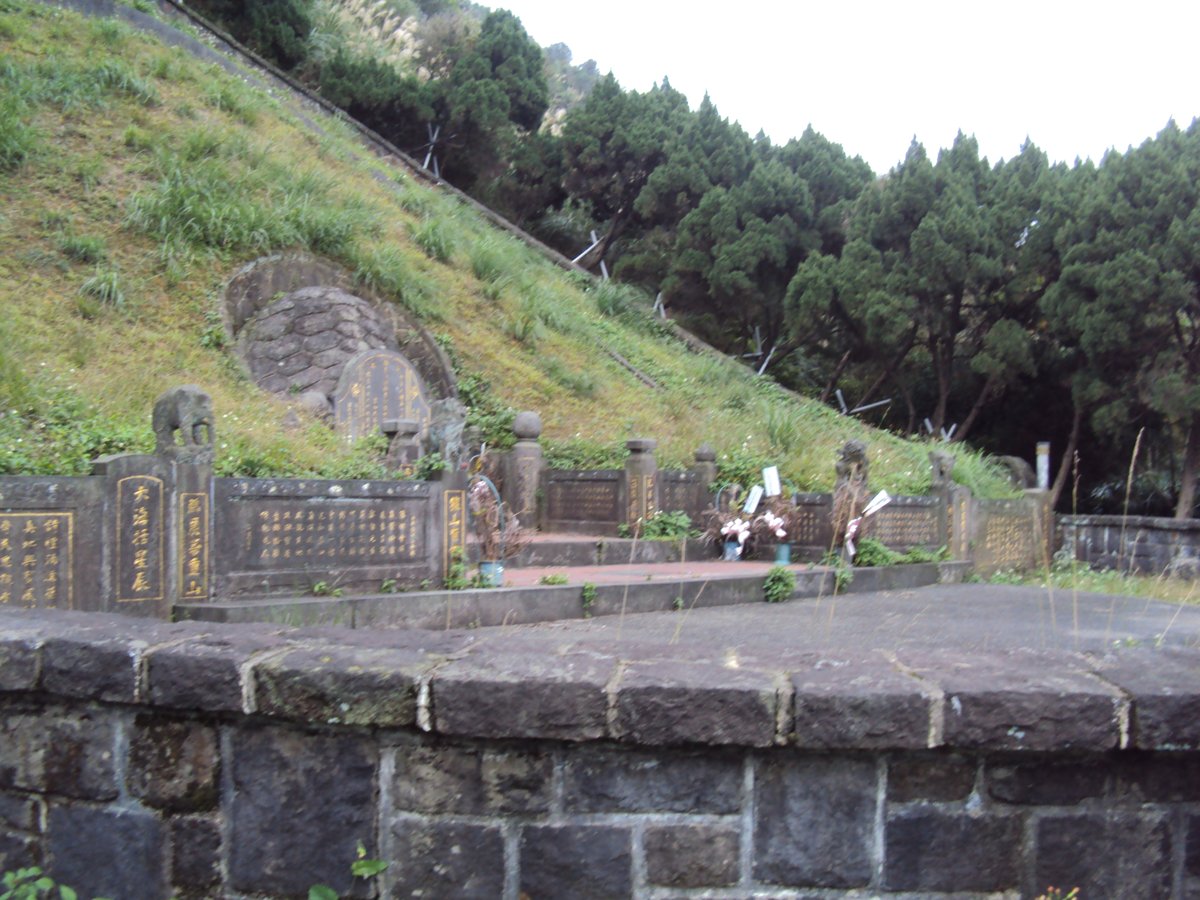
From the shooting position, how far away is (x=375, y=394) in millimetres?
13266

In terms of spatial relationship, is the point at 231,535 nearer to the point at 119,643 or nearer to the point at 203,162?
the point at 119,643

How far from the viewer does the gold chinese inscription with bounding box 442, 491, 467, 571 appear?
26.6 feet

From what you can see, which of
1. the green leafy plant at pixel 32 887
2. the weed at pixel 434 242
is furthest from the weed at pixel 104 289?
the green leafy plant at pixel 32 887

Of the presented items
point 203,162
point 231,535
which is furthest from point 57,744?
point 203,162

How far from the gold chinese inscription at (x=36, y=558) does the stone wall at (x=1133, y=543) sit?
14.6m

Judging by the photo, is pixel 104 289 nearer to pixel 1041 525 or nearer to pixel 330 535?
pixel 330 535

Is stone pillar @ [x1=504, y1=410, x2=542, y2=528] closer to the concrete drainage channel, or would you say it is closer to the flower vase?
the concrete drainage channel

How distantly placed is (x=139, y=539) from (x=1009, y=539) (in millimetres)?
11430

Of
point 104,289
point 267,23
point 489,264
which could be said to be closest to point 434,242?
point 489,264

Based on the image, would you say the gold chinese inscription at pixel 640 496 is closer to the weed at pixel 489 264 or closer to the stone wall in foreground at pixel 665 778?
the weed at pixel 489 264

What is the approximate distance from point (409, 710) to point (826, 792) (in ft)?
3.00

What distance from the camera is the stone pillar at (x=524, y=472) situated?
12.8m

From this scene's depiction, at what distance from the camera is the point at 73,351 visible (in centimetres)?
1088

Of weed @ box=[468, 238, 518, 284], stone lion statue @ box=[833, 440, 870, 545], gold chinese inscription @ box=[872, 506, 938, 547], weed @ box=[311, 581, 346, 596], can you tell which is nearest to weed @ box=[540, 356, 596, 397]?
weed @ box=[468, 238, 518, 284]
